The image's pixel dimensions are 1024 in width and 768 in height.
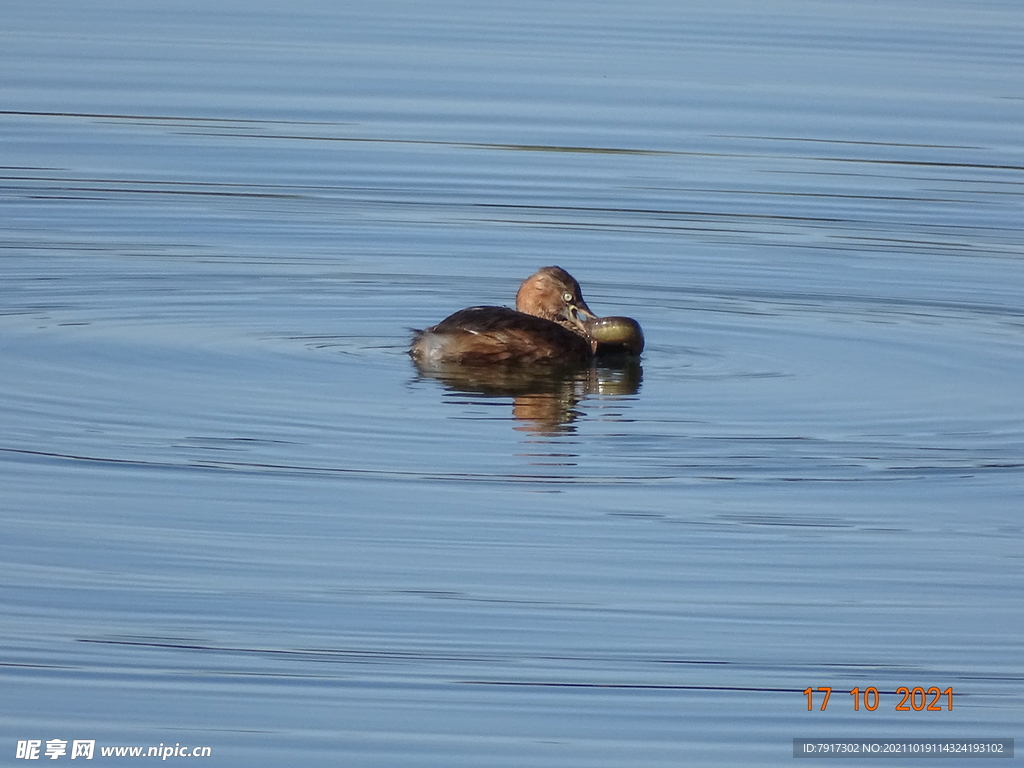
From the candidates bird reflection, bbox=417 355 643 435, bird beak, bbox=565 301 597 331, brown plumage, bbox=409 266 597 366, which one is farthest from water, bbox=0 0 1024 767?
bird beak, bbox=565 301 597 331

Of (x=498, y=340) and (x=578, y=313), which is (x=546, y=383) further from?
(x=578, y=313)

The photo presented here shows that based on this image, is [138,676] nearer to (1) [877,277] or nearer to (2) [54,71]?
(1) [877,277]

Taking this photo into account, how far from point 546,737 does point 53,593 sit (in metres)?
2.04

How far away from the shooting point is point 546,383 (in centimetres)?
1189

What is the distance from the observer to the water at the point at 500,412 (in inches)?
292

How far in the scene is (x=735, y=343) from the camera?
12.6 meters

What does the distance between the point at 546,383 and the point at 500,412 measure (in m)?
0.90

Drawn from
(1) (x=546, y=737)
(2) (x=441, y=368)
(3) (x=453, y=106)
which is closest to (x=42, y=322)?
(2) (x=441, y=368)
